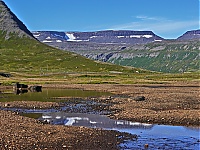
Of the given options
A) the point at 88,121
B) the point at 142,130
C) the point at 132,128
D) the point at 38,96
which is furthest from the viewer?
the point at 38,96

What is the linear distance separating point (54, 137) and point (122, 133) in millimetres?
7287

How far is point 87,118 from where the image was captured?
46.2 meters

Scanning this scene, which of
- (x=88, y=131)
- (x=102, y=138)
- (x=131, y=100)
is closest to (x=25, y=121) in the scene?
(x=88, y=131)

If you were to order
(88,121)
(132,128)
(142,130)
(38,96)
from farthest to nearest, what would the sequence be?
(38,96) < (88,121) < (132,128) < (142,130)

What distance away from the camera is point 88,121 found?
4366 centimetres

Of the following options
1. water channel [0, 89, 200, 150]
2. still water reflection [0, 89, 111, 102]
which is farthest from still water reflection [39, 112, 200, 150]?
still water reflection [0, 89, 111, 102]

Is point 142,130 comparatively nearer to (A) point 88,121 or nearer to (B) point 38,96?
(A) point 88,121

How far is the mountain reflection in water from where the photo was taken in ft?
131

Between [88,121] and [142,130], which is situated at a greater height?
[142,130]

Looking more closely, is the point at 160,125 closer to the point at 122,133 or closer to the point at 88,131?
the point at 122,133

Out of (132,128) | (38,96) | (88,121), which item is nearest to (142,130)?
(132,128)

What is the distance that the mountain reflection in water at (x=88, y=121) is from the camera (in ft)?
131

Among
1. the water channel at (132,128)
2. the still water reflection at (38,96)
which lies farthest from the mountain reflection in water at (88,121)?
the still water reflection at (38,96)

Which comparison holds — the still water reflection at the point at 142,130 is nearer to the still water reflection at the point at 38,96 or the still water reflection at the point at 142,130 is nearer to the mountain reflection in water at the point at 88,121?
the mountain reflection in water at the point at 88,121
